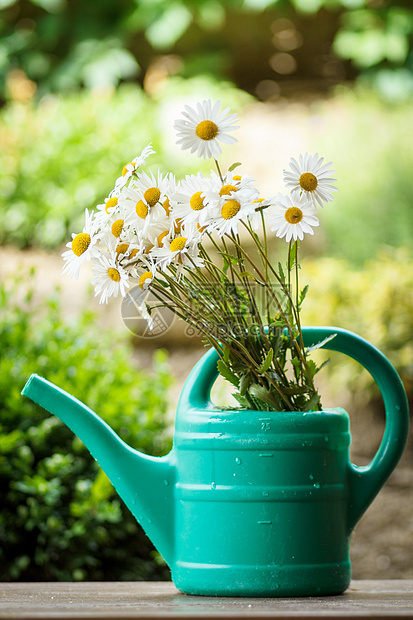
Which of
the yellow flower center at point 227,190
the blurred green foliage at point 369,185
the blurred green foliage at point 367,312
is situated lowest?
the yellow flower center at point 227,190

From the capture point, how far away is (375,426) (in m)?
3.01

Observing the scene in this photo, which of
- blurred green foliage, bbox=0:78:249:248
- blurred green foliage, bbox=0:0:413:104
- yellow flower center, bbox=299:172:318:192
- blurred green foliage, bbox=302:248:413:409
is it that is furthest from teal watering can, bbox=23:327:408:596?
blurred green foliage, bbox=0:0:413:104

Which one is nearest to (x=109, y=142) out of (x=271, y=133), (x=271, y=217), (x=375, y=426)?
(x=271, y=133)

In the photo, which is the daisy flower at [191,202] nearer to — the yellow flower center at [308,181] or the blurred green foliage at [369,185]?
the yellow flower center at [308,181]

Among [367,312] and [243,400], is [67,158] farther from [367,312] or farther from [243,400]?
[243,400]

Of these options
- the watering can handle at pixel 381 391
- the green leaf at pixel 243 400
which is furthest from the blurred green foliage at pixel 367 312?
the green leaf at pixel 243 400

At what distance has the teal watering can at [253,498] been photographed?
83 centimetres

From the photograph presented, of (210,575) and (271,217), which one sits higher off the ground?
(271,217)

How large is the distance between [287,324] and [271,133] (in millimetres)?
4551

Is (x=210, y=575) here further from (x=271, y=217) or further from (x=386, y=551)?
(x=386, y=551)

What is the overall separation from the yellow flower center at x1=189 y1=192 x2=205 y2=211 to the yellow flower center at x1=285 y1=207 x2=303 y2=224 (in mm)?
104

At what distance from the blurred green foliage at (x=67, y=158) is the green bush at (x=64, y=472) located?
238 centimetres

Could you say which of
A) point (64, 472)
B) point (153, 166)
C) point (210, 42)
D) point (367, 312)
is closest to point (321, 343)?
point (64, 472)

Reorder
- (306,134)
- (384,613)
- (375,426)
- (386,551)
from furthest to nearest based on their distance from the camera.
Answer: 1. (306,134)
2. (375,426)
3. (386,551)
4. (384,613)
